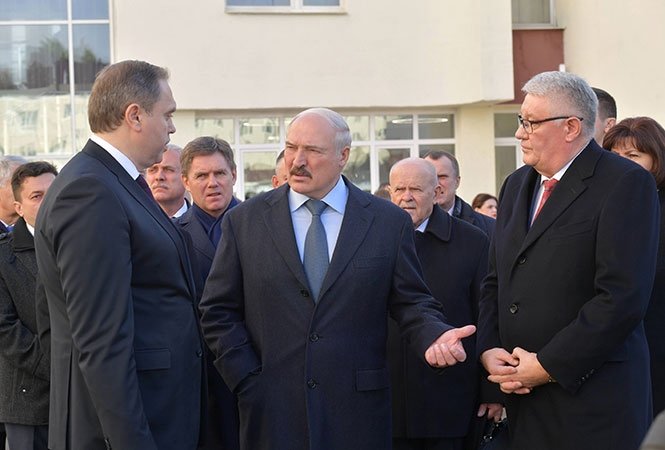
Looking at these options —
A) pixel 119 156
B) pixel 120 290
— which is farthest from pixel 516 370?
pixel 119 156

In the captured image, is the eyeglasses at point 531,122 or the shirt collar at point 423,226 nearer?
the eyeglasses at point 531,122

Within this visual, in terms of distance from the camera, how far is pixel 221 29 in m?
18.9

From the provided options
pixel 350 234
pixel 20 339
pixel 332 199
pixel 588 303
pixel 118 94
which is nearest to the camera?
pixel 118 94

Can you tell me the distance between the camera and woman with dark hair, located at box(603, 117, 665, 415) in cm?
541

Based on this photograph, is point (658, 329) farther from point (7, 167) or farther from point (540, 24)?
point (540, 24)

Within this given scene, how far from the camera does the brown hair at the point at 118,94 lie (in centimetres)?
430

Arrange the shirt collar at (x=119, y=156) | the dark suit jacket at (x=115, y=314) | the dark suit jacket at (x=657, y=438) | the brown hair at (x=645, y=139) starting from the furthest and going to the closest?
the brown hair at (x=645, y=139) < the shirt collar at (x=119, y=156) < the dark suit jacket at (x=115, y=314) < the dark suit jacket at (x=657, y=438)

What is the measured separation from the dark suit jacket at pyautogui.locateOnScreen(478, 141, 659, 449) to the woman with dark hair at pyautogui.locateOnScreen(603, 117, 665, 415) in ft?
2.56

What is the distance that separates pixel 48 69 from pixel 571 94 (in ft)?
52.3

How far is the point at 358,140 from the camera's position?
795 inches

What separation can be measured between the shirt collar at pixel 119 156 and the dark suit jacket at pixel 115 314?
27mm

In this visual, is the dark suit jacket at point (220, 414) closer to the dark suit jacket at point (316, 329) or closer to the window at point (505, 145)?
the dark suit jacket at point (316, 329)

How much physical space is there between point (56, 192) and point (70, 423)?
896 millimetres

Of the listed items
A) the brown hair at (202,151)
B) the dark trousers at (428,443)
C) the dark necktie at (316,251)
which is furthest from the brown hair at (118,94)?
the dark trousers at (428,443)
